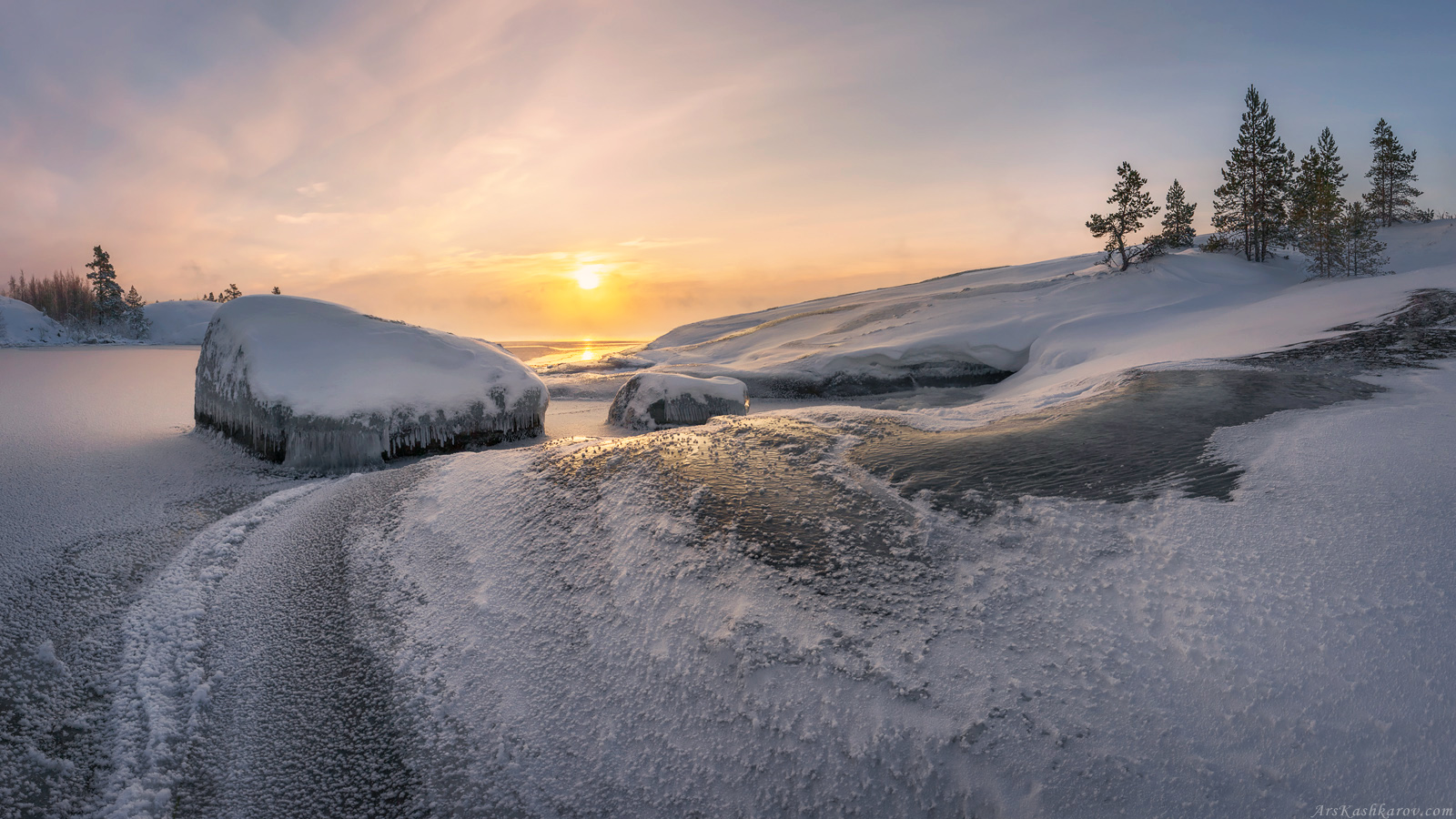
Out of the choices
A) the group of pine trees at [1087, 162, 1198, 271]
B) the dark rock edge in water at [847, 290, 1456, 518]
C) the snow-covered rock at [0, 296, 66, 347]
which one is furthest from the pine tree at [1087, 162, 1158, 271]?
the snow-covered rock at [0, 296, 66, 347]

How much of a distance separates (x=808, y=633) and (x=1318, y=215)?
46.6ft

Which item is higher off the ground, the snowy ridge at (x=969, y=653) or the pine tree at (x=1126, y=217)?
the pine tree at (x=1126, y=217)

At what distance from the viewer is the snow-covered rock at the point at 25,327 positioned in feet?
64.6

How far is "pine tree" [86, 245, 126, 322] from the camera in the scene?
24.8m

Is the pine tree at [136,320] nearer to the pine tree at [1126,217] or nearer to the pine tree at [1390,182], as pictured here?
the pine tree at [1126,217]

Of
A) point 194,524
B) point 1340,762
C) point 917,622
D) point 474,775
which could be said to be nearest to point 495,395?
point 194,524

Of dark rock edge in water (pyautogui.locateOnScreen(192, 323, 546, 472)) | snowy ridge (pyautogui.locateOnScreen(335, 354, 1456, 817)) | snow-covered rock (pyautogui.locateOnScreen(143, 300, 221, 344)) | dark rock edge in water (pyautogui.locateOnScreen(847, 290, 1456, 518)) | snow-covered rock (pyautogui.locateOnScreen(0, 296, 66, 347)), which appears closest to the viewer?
snowy ridge (pyautogui.locateOnScreen(335, 354, 1456, 817))

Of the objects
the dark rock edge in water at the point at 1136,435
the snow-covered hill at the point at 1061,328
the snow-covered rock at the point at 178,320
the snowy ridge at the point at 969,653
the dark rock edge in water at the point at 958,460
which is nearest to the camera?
the snowy ridge at the point at 969,653

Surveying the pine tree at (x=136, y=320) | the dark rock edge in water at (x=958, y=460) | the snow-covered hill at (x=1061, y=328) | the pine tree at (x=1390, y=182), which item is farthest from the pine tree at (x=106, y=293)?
the pine tree at (x=1390, y=182)

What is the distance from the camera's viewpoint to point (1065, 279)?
11414 millimetres

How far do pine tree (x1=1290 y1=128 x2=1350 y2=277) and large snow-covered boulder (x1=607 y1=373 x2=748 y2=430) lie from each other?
11.5 metres

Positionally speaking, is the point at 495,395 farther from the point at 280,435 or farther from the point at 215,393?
the point at 215,393

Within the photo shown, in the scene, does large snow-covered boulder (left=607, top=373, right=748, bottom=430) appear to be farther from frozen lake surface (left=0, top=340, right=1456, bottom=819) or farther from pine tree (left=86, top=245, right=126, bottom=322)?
pine tree (left=86, top=245, right=126, bottom=322)

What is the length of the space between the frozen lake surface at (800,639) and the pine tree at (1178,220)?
12.8 metres
